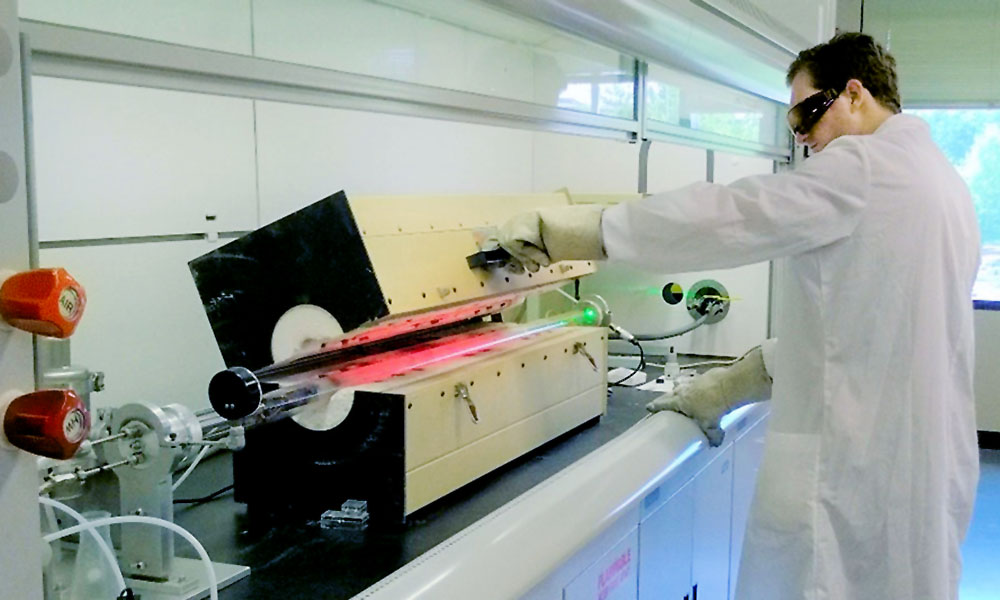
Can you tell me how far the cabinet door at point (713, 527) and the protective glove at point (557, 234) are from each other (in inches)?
33.8

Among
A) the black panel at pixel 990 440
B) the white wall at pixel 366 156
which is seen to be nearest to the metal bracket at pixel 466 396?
the white wall at pixel 366 156

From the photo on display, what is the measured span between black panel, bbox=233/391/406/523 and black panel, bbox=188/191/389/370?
0.14 metres

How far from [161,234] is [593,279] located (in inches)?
60.7

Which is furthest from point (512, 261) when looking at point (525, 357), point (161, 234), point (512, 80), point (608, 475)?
point (512, 80)

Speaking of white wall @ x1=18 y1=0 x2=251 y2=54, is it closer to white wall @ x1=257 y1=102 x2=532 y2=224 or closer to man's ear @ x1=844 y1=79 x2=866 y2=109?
white wall @ x1=257 y1=102 x2=532 y2=224

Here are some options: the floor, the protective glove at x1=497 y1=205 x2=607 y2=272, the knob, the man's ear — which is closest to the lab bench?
the protective glove at x1=497 y1=205 x2=607 y2=272

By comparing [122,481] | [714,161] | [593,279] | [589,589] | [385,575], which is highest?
[714,161]

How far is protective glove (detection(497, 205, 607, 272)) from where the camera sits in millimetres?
1594

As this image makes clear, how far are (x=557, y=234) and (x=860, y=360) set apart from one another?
2.03 feet

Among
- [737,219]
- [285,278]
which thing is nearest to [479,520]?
[285,278]

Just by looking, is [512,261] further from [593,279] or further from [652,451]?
[593,279]

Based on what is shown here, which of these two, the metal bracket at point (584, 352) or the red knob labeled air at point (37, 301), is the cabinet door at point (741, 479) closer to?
the metal bracket at point (584, 352)

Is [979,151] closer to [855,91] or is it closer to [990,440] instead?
[990,440]

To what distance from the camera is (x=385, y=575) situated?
129cm
